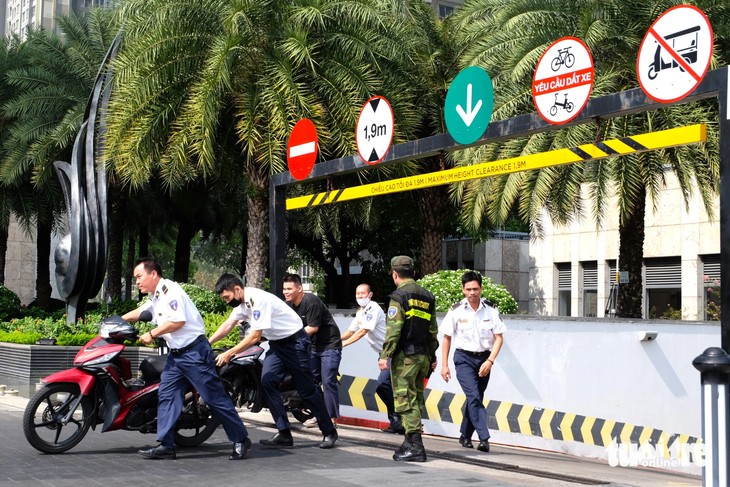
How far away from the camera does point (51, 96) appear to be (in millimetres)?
21938

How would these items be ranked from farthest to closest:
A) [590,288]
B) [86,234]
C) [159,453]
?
1. [590,288]
2. [86,234]
3. [159,453]

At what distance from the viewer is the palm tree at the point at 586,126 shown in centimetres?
1337

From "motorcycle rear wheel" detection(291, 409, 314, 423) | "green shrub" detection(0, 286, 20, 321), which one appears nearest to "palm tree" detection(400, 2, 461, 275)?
"motorcycle rear wheel" detection(291, 409, 314, 423)

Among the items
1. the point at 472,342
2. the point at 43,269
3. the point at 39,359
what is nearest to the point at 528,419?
the point at 472,342

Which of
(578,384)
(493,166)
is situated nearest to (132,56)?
(493,166)

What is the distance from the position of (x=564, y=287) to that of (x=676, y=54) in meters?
27.8

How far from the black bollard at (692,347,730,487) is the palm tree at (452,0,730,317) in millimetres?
8957

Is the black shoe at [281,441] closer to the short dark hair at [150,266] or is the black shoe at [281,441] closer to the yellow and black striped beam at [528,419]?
the short dark hair at [150,266]

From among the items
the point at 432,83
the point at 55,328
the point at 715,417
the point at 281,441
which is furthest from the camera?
the point at 432,83

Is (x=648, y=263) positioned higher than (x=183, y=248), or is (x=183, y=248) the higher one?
(x=183, y=248)

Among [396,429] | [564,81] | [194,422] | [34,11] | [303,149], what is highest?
[34,11]

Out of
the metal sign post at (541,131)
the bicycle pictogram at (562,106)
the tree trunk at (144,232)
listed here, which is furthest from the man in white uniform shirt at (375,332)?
the tree trunk at (144,232)

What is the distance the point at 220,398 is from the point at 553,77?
4021 mm

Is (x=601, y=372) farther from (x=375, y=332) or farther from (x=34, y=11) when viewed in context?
(x=34, y=11)
